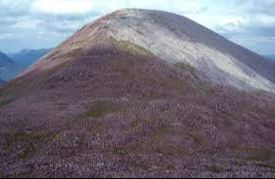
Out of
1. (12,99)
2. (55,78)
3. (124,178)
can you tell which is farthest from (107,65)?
(124,178)

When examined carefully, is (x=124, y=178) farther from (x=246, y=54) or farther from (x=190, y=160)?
(x=246, y=54)

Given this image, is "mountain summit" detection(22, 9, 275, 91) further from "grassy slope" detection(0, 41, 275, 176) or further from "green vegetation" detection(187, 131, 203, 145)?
"green vegetation" detection(187, 131, 203, 145)

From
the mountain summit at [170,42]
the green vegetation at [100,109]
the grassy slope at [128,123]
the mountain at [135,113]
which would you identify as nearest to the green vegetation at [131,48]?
the mountain at [135,113]

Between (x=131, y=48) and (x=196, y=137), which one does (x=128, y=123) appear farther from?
(x=131, y=48)

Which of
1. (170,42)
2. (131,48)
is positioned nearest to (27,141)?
(131,48)

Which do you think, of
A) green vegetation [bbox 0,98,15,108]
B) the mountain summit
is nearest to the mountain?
green vegetation [bbox 0,98,15,108]

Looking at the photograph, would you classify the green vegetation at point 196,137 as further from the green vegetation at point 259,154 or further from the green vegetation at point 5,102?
the green vegetation at point 5,102

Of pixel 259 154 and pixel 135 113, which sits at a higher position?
pixel 135 113

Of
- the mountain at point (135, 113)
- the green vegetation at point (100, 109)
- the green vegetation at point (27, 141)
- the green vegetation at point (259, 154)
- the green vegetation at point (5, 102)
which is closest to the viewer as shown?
the mountain at point (135, 113)
